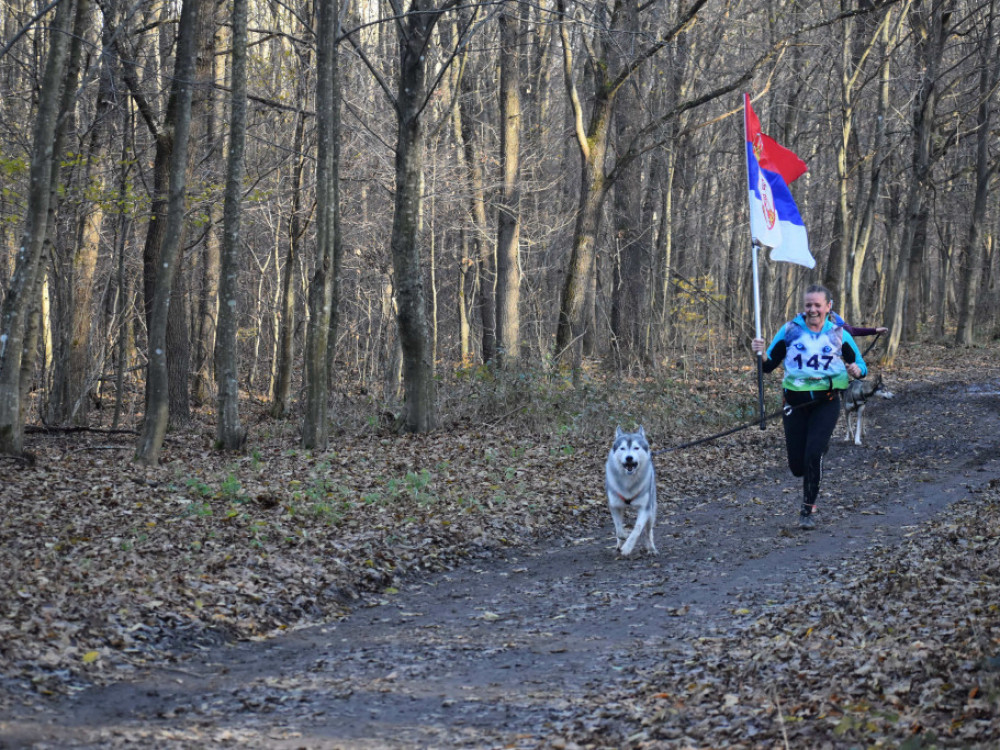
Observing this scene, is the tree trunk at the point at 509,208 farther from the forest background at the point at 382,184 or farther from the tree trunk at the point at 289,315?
the tree trunk at the point at 289,315

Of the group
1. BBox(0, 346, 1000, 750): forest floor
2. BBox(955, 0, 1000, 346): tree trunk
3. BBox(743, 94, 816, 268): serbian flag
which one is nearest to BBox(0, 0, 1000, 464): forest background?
BBox(955, 0, 1000, 346): tree trunk

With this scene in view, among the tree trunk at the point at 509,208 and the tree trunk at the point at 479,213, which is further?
the tree trunk at the point at 479,213

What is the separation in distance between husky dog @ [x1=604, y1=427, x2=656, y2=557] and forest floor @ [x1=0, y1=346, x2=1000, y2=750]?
0.93ft

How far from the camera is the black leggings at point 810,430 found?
9.35 metres

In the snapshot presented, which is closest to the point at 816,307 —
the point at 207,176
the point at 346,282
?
the point at 207,176

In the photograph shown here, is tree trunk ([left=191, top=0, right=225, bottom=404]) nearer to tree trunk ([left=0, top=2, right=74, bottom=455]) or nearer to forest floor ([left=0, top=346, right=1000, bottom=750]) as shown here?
tree trunk ([left=0, top=2, right=74, bottom=455])

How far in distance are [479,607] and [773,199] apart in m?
7.67

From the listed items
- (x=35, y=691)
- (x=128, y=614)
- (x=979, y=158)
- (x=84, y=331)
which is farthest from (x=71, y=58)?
(x=979, y=158)

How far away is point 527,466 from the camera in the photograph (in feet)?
44.0

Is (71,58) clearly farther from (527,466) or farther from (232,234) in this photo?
(527,466)

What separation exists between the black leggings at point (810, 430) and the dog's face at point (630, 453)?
5.71 ft

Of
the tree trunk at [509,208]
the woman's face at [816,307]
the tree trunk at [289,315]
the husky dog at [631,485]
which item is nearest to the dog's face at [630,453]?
the husky dog at [631,485]

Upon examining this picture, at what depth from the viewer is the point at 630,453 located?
8641 mm

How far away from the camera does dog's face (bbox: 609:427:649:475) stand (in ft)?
28.4
